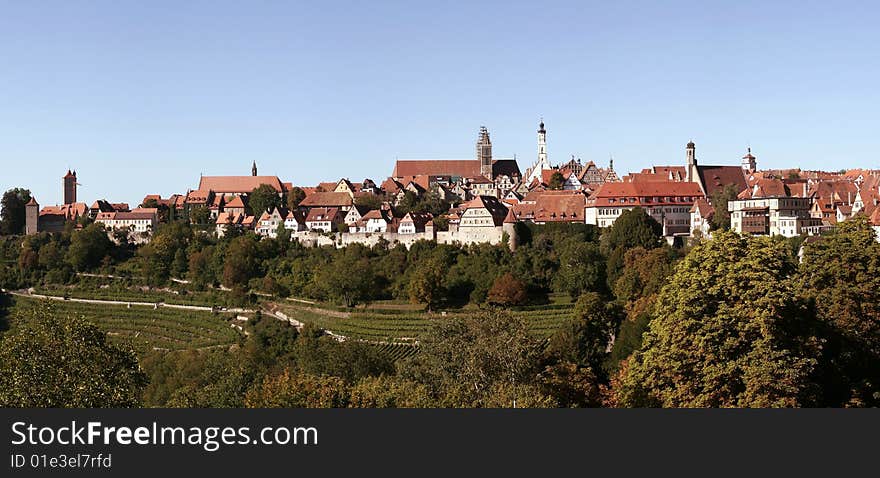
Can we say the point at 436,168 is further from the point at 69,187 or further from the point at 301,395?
the point at 301,395

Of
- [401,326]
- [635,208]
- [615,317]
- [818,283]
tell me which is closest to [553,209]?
[635,208]

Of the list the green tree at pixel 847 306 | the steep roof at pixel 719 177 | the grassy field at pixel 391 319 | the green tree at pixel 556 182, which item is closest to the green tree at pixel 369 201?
the green tree at pixel 556 182

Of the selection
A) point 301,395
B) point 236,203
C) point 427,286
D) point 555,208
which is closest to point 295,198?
point 236,203

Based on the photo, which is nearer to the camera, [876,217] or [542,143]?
[876,217]

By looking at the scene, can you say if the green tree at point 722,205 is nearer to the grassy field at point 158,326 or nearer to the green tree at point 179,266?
the grassy field at point 158,326

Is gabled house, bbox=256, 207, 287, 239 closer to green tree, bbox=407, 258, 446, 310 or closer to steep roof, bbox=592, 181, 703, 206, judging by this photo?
green tree, bbox=407, 258, 446, 310

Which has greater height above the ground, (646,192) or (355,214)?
(646,192)

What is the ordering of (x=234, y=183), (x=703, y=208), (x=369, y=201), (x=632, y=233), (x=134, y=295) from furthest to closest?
(x=234, y=183), (x=369, y=201), (x=134, y=295), (x=703, y=208), (x=632, y=233)
